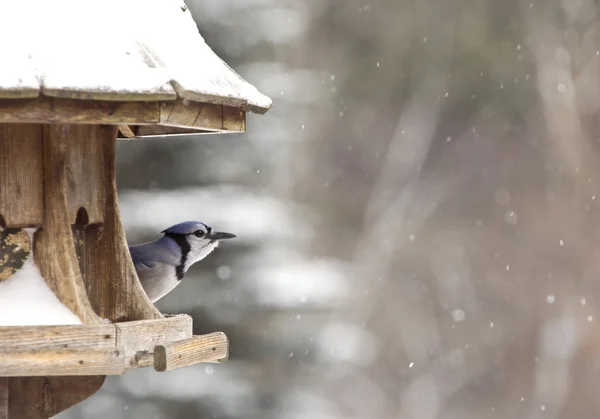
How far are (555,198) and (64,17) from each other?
11.0 metres

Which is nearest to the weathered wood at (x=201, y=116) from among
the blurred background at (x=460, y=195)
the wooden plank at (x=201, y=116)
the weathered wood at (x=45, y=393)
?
the wooden plank at (x=201, y=116)

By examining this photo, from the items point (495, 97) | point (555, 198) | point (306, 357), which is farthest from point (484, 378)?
point (306, 357)

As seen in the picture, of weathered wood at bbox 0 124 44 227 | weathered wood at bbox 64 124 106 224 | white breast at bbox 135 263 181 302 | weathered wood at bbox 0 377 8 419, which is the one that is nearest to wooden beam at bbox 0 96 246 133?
weathered wood at bbox 0 124 44 227

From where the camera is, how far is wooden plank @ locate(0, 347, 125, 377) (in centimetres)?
279

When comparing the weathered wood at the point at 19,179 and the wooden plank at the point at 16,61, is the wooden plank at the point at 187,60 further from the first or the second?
the weathered wood at the point at 19,179

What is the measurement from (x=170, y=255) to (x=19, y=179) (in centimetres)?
118

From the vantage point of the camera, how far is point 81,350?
284 cm

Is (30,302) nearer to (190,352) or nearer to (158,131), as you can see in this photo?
(190,352)

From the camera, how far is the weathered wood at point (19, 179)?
119 inches

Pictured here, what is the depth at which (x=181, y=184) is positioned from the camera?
701cm

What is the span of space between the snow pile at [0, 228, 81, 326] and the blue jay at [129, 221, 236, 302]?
3.31ft

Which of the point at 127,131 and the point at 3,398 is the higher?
the point at 127,131

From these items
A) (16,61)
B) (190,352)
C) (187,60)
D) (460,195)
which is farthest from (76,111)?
(460,195)

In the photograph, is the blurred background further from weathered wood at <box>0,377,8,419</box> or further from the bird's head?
weathered wood at <box>0,377,8,419</box>
